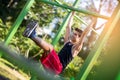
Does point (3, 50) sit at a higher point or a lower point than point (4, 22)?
lower

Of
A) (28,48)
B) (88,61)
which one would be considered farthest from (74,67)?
(88,61)

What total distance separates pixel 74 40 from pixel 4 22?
10459mm

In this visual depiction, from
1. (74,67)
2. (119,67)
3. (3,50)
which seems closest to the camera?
(3,50)

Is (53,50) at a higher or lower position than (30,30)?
lower

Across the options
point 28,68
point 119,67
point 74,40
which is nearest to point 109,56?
point 119,67

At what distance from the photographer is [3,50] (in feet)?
2.45

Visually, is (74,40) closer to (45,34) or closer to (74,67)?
(74,67)

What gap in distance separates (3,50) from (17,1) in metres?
14.2

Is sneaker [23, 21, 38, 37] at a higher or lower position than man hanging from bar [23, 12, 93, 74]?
higher

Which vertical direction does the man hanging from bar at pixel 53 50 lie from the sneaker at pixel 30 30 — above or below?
below

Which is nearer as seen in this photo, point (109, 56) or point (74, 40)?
point (109, 56)

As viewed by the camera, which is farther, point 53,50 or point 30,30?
point 53,50

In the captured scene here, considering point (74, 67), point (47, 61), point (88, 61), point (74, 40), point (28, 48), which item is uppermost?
point (28, 48)

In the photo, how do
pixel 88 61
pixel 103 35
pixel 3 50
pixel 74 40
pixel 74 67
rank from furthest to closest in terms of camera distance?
pixel 74 67
pixel 74 40
pixel 88 61
pixel 103 35
pixel 3 50
